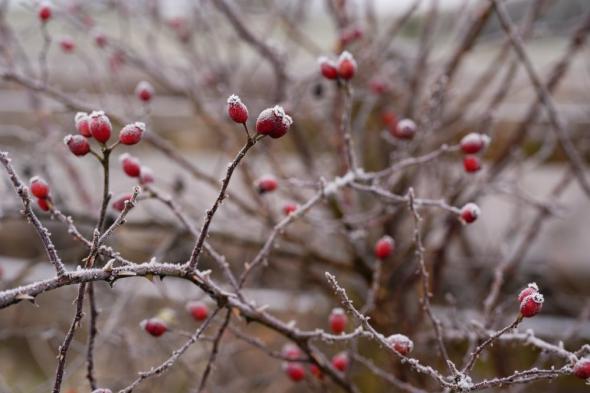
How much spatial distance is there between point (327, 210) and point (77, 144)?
1246mm

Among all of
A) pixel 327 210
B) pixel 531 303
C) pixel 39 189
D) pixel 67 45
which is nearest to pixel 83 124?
pixel 39 189

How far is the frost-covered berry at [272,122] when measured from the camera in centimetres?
62

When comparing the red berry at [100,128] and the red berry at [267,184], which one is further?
the red berry at [267,184]

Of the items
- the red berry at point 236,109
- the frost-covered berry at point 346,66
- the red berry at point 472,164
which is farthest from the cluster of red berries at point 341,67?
the red berry at point 236,109

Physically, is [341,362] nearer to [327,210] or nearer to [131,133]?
[131,133]

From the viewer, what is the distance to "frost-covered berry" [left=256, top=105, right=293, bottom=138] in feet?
2.03

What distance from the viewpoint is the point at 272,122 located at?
0.62m

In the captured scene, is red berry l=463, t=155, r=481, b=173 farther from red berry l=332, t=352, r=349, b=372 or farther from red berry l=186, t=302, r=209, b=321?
red berry l=186, t=302, r=209, b=321

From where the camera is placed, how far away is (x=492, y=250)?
2143 mm

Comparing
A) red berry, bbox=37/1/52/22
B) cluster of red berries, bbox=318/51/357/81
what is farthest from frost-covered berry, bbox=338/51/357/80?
red berry, bbox=37/1/52/22

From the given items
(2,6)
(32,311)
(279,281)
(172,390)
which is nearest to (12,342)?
(32,311)

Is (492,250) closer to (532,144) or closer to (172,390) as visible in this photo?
(532,144)

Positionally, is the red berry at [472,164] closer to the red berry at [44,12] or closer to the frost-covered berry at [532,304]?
the frost-covered berry at [532,304]

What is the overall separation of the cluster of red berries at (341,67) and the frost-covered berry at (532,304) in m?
0.45
